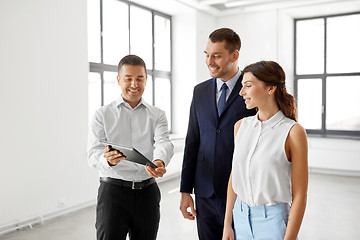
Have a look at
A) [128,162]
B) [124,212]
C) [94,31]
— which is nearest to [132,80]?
[128,162]

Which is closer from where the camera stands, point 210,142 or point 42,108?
point 210,142

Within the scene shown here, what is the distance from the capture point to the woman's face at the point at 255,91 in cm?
Answer: 154

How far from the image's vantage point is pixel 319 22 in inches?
297

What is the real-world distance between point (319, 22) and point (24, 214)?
6.76 metres

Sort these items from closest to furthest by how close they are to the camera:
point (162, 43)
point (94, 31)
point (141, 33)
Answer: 1. point (94, 31)
2. point (141, 33)
3. point (162, 43)

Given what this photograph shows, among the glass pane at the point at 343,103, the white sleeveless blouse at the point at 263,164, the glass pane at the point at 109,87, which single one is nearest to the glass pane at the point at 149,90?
the glass pane at the point at 109,87

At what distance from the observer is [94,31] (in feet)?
17.9

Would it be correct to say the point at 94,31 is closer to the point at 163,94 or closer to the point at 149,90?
the point at 149,90

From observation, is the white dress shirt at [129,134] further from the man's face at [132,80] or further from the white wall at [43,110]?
the white wall at [43,110]

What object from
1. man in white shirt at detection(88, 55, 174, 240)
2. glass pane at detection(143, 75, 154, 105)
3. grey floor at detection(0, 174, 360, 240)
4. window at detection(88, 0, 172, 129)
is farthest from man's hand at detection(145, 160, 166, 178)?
glass pane at detection(143, 75, 154, 105)

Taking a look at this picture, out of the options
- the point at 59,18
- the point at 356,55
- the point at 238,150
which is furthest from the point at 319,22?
the point at 238,150

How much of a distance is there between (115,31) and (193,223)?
346 cm

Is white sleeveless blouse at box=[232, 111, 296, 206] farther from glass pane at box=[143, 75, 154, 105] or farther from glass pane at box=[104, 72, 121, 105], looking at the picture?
glass pane at box=[143, 75, 154, 105]

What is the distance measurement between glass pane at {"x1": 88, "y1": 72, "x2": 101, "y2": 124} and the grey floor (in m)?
1.56
